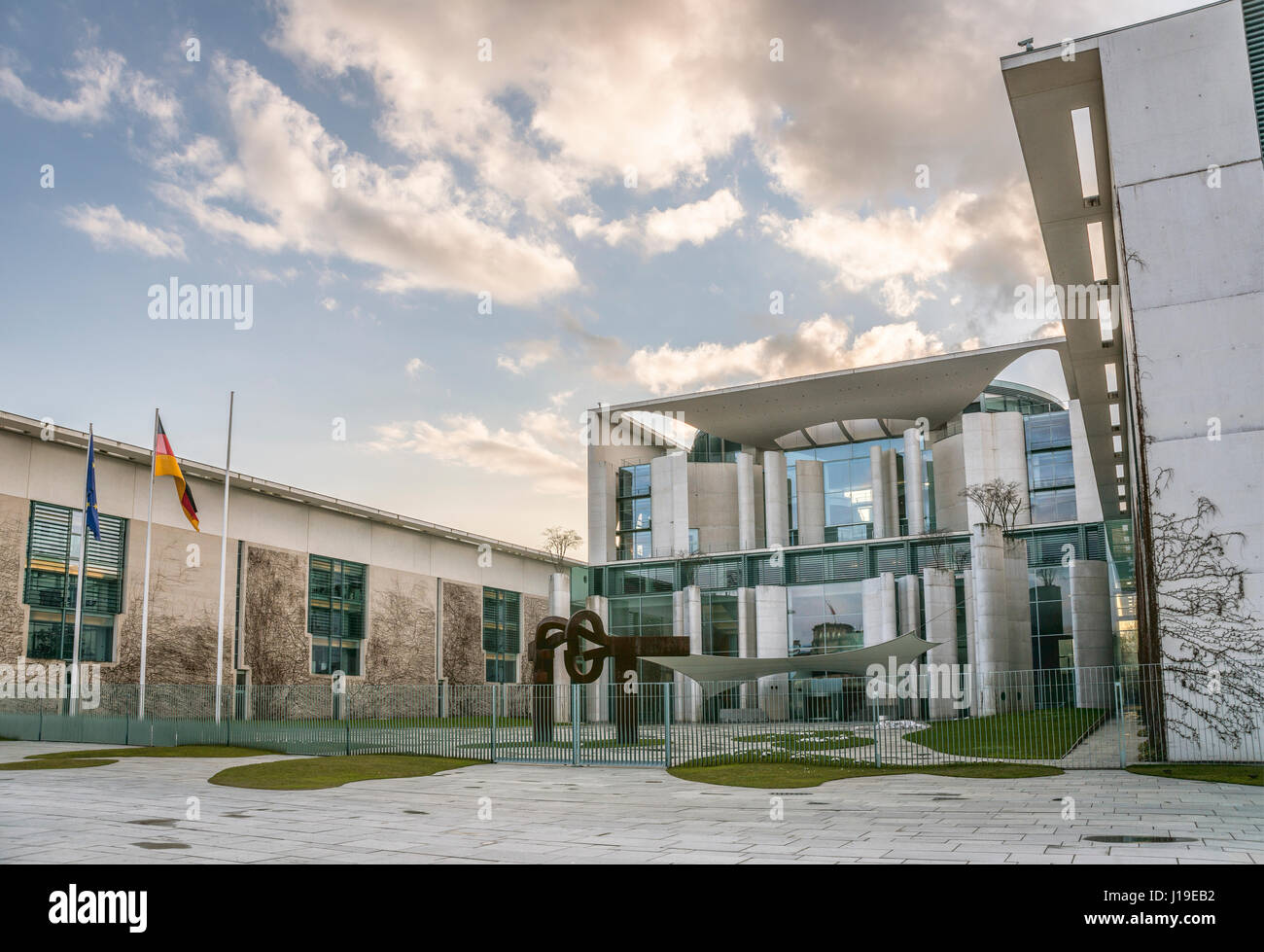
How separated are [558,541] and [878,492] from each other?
3039cm

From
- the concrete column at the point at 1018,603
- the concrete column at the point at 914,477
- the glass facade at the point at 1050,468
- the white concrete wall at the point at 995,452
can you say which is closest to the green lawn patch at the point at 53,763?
the concrete column at the point at 1018,603

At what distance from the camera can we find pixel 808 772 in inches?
736

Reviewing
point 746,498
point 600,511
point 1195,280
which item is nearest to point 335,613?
point 600,511

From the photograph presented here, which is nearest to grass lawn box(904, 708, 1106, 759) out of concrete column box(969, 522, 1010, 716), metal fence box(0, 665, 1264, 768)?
metal fence box(0, 665, 1264, 768)

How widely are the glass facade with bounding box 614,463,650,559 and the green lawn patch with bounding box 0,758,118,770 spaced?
99.4ft

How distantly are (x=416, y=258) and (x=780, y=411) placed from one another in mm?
27129

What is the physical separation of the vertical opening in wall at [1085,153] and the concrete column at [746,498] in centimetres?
2491

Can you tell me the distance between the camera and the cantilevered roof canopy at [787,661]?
90.0 ft

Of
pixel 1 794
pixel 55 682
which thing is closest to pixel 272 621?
pixel 55 682

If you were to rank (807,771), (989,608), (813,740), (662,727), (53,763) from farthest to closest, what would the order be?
(989,608) → (662,727) → (53,763) → (813,740) → (807,771)

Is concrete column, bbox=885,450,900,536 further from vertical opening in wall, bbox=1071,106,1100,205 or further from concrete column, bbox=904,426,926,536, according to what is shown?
vertical opening in wall, bbox=1071,106,1100,205

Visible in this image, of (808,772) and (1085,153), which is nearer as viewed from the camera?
(808,772)

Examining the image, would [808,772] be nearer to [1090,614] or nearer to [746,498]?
[1090,614]

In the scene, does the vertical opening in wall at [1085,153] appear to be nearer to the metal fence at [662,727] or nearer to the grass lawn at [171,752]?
the metal fence at [662,727]
